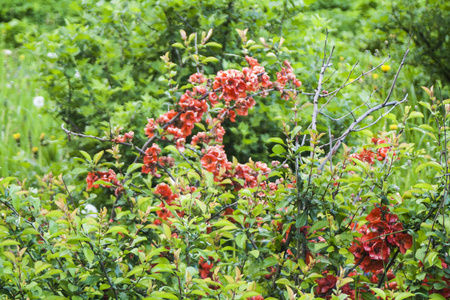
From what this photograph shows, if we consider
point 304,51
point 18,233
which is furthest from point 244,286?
point 304,51

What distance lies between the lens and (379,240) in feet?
4.44

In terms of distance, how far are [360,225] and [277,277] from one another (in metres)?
0.30

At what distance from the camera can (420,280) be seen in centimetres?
131

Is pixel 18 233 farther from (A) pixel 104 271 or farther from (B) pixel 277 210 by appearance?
(B) pixel 277 210

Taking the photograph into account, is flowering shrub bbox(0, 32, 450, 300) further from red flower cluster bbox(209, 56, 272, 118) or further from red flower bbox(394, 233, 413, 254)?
red flower cluster bbox(209, 56, 272, 118)

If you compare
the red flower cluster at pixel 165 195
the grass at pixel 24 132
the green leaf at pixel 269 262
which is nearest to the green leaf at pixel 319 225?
the green leaf at pixel 269 262

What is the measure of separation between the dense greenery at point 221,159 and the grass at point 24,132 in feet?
0.06

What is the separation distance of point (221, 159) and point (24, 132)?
269 cm

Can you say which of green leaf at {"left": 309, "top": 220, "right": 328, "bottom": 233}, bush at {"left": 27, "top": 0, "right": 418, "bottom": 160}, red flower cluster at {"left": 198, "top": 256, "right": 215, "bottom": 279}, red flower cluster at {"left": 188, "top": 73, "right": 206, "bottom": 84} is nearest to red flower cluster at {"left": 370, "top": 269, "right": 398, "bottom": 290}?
green leaf at {"left": 309, "top": 220, "right": 328, "bottom": 233}

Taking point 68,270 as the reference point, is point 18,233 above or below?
above

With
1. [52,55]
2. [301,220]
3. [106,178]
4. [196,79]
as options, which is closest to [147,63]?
[52,55]

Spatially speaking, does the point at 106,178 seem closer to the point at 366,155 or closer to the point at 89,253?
the point at 89,253

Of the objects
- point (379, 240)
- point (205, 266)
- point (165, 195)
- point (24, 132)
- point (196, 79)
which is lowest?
point (24, 132)

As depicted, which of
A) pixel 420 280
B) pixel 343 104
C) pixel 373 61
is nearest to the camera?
pixel 420 280
